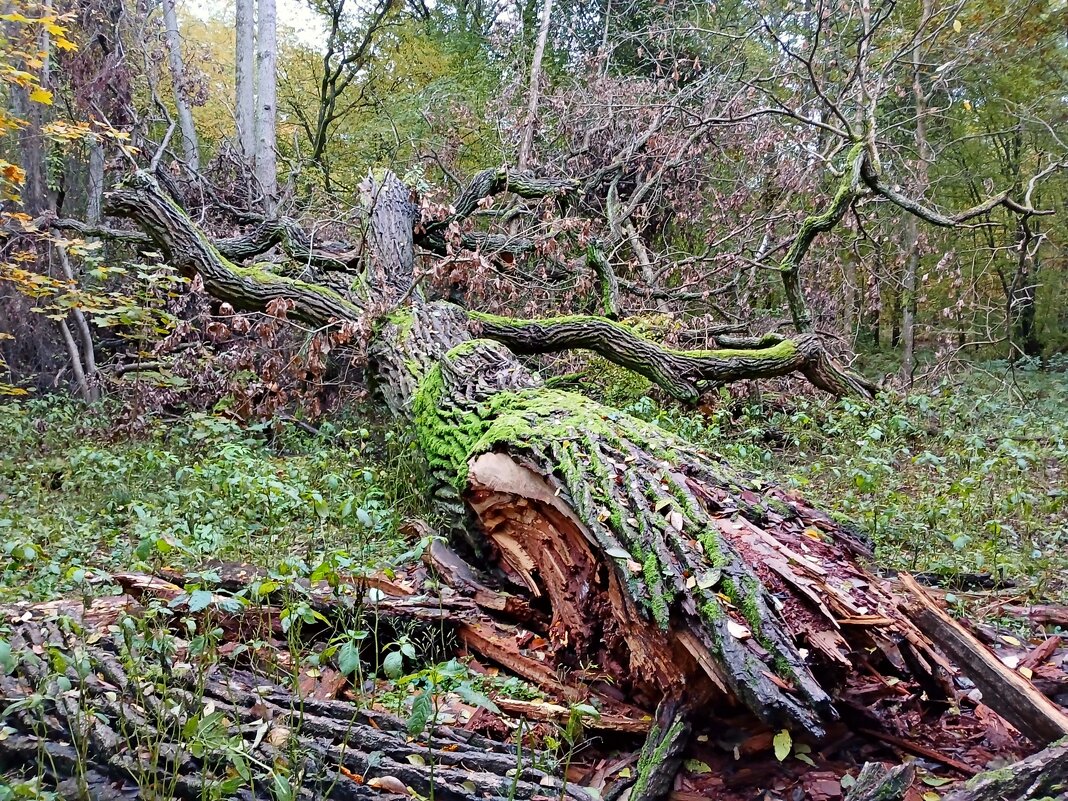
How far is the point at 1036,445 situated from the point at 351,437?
5241mm

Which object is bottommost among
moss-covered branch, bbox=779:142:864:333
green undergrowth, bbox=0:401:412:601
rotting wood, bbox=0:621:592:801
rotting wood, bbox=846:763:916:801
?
green undergrowth, bbox=0:401:412:601

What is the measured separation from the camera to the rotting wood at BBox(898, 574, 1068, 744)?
2.01m

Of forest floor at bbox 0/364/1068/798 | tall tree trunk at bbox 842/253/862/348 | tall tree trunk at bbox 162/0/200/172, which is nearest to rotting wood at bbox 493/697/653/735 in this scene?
forest floor at bbox 0/364/1068/798

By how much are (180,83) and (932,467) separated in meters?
11.2

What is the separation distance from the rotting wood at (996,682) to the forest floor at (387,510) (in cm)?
30

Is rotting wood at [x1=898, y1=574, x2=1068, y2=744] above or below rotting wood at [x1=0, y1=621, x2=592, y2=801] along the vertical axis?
above

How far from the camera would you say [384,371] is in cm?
538

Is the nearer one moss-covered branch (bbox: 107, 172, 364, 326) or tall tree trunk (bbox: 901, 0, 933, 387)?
moss-covered branch (bbox: 107, 172, 364, 326)

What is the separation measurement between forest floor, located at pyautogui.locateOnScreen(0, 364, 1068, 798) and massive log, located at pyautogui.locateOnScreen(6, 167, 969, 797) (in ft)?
0.86

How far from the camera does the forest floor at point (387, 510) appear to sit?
2.36 metres

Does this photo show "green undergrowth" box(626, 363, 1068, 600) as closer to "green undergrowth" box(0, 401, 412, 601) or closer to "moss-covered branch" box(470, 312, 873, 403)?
"moss-covered branch" box(470, 312, 873, 403)

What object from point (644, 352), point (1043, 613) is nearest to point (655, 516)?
point (1043, 613)

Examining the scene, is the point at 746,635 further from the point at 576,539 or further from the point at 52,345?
the point at 52,345

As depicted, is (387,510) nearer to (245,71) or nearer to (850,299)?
(850,299)
